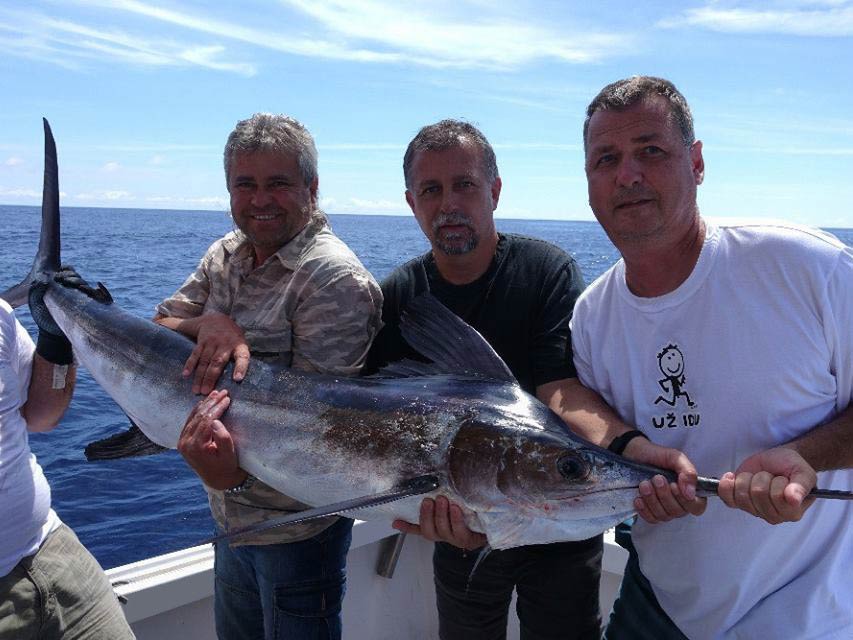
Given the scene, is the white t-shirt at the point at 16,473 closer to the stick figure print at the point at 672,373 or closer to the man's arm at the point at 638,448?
the man's arm at the point at 638,448

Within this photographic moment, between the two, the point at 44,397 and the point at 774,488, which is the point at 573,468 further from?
the point at 44,397

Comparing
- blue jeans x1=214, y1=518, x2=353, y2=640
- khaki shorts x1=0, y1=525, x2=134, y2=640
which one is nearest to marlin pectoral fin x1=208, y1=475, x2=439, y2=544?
blue jeans x1=214, y1=518, x2=353, y2=640

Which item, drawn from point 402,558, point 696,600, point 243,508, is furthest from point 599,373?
point 402,558

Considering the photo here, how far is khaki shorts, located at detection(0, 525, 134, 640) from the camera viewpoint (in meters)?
2.38

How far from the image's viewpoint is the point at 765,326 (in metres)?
2.04

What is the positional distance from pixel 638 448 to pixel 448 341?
2.24 ft

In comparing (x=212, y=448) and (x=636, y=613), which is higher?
(x=212, y=448)

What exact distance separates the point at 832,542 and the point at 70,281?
3.11 meters

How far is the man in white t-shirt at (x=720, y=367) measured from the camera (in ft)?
6.56

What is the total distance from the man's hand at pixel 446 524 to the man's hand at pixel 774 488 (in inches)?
27.9

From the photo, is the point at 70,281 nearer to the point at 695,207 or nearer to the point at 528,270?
the point at 528,270

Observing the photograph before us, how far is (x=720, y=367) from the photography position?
2088mm

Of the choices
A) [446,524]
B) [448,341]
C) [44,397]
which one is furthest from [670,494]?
[44,397]

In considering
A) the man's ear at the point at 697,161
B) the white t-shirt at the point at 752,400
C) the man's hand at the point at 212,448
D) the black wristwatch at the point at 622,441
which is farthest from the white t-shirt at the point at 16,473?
the man's ear at the point at 697,161
